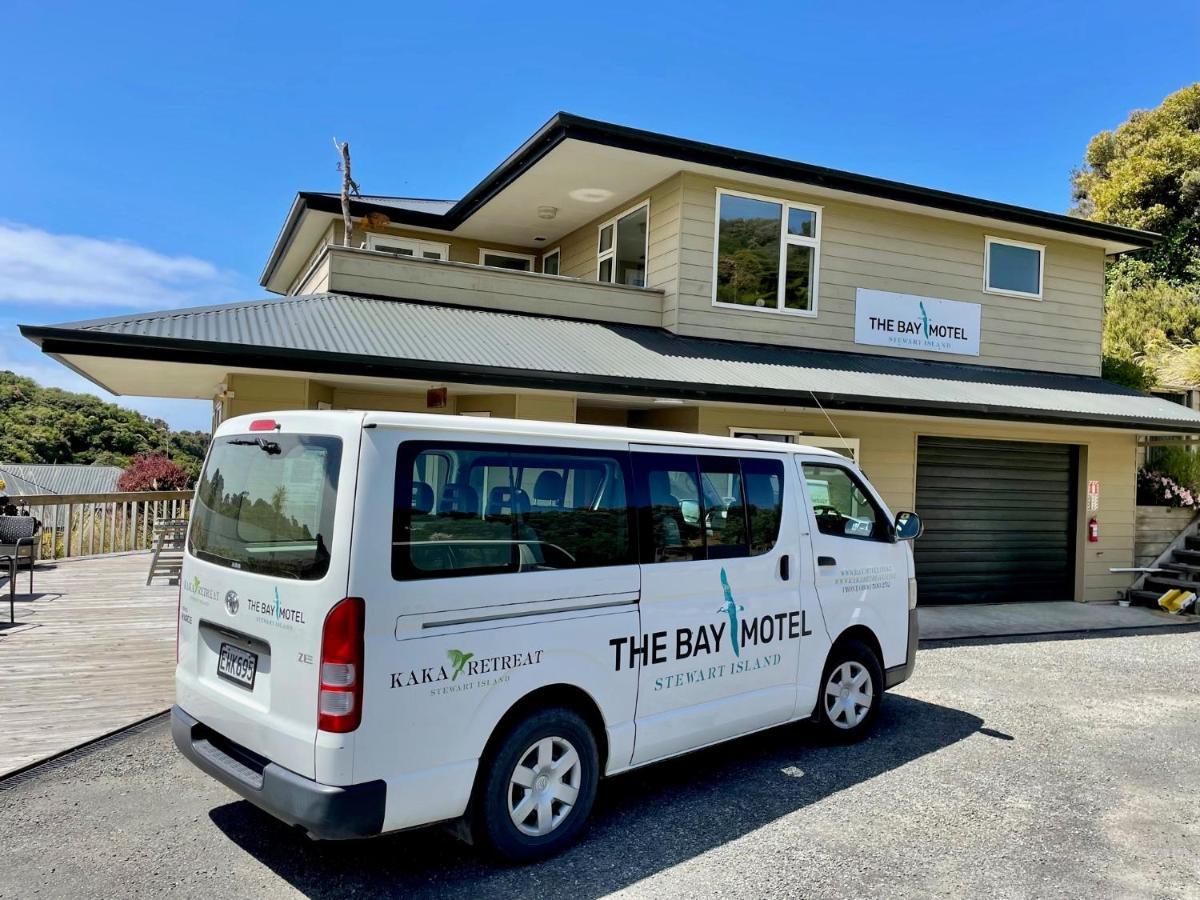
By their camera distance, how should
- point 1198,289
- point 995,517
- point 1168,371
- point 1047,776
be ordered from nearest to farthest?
point 1047,776, point 995,517, point 1168,371, point 1198,289

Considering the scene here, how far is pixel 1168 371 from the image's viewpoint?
16.3 meters

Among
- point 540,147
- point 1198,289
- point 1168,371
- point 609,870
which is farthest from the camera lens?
point 1198,289

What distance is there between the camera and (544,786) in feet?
12.4

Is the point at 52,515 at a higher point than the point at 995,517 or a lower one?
lower

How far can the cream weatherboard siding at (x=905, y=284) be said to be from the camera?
10.6 m

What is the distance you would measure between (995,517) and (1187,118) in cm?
2607

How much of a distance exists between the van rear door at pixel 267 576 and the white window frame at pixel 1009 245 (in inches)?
467

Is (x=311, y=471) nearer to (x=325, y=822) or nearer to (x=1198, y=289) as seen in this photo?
(x=325, y=822)

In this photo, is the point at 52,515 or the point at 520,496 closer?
the point at 520,496

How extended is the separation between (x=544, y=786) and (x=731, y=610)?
1448 mm

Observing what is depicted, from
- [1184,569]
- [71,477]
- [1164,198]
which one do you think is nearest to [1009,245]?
[1184,569]

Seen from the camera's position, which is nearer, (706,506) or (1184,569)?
(706,506)

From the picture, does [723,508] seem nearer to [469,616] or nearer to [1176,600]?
[469,616]

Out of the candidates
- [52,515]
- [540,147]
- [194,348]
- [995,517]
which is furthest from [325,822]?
[52,515]
